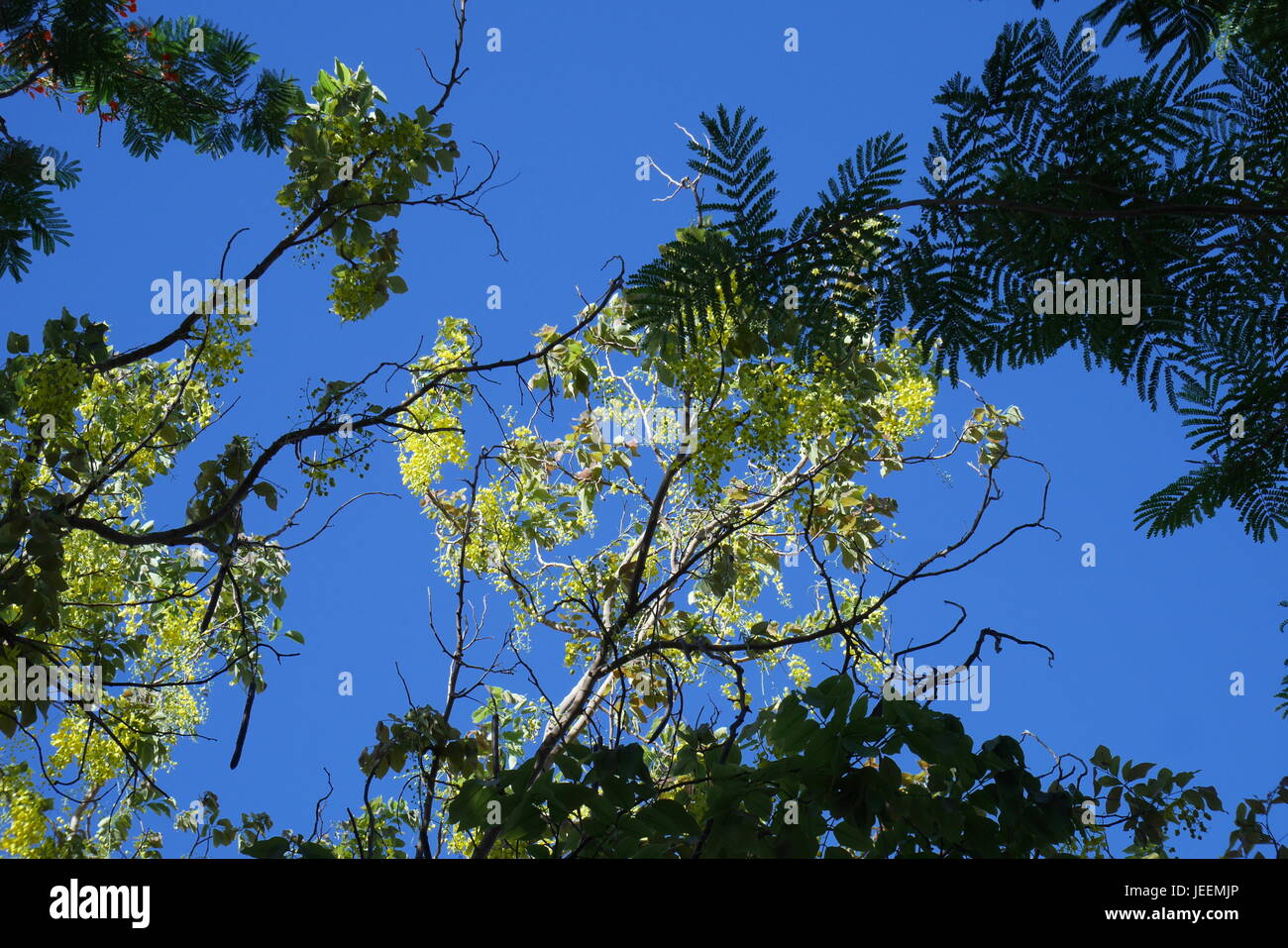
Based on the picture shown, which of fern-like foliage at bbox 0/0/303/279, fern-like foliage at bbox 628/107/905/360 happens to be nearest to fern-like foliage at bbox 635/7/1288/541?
fern-like foliage at bbox 628/107/905/360

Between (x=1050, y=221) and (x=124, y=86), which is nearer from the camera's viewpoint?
(x=1050, y=221)

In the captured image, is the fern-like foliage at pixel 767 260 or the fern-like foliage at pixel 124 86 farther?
the fern-like foliage at pixel 124 86

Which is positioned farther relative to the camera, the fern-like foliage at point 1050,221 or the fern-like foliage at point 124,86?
the fern-like foliage at point 124,86

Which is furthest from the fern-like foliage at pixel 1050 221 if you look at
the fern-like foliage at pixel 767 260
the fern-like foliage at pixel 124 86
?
the fern-like foliage at pixel 124 86

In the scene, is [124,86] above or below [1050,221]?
above

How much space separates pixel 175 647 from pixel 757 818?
12.4ft

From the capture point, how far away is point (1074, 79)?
1616 millimetres

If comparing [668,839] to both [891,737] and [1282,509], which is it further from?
[1282,509]

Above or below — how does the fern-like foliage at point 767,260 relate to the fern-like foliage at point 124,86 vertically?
below

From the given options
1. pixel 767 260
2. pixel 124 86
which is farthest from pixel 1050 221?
pixel 124 86

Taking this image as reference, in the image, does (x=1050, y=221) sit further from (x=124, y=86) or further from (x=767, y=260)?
(x=124, y=86)

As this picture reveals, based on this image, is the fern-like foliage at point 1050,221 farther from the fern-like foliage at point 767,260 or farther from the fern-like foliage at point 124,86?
the fern-like foliage at point 124,86
